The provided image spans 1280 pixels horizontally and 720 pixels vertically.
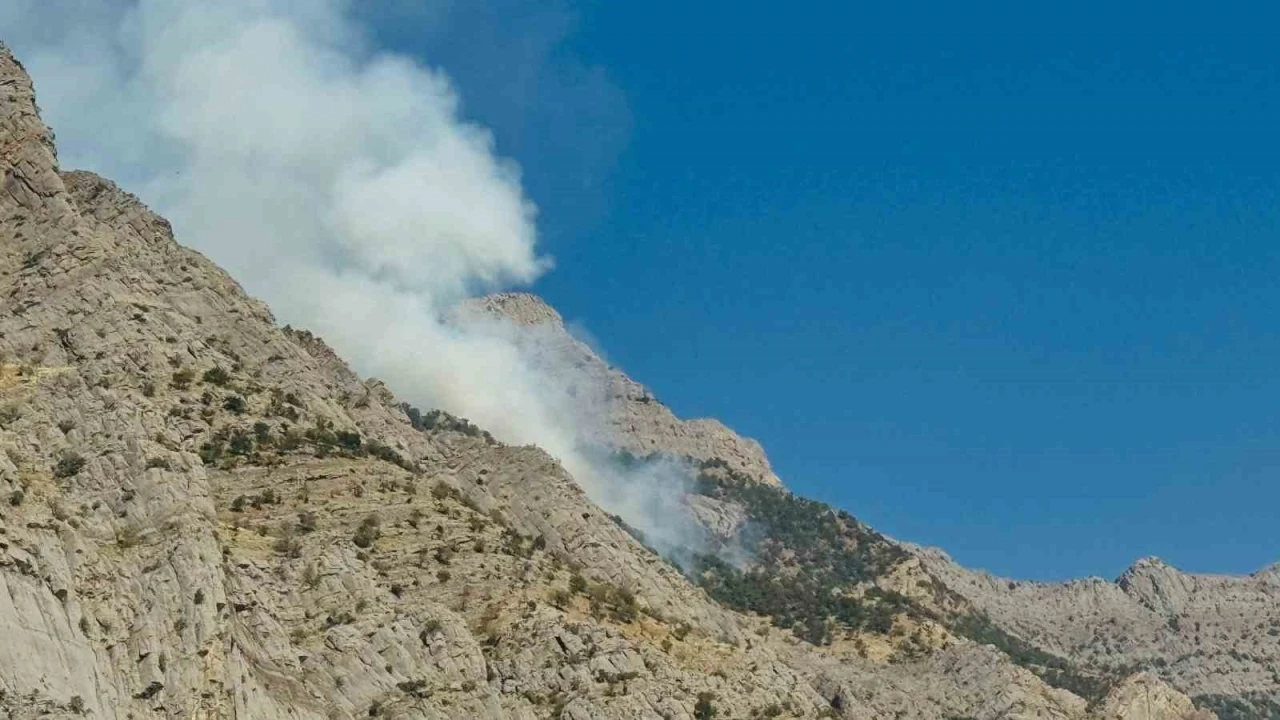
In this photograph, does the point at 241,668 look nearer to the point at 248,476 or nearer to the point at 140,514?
the point at 140,514

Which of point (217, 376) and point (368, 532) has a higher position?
point (217, 376)

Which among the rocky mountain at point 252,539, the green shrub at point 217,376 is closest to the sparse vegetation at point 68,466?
the rocky mountain at point 252,539

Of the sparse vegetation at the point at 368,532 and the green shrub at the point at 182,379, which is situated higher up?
the green shrub at the point at 182,379

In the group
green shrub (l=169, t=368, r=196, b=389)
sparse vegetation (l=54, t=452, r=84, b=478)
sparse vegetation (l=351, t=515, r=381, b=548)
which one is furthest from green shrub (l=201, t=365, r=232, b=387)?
sparse vegetation (l=54, t=452, r=84, b=478)

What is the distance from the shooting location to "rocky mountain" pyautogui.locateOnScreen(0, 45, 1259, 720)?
84000 millimetres

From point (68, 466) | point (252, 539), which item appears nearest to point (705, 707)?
point (252, 539)

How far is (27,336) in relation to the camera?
382 feet

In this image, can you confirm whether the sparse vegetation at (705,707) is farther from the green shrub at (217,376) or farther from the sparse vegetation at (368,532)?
the green shrub at (217,376)

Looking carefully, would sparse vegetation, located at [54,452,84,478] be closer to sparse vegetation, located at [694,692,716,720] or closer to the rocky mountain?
the rocky mountain

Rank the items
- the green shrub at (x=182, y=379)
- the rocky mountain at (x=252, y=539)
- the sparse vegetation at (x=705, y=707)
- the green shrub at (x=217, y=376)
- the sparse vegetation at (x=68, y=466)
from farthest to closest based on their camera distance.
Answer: the green shrub at (x=217, y=376) → the green shrub at (x=182, y=379) → the sparse vegetation at (x=705, y=707) → the sparse vegetation at (x=68, y=466) → the rocky mountain at (x=252, y=539)

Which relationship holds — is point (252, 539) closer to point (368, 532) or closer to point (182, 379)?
point (368, 532)

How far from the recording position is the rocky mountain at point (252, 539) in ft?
276

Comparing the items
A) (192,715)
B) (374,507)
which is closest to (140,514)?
(192,715)

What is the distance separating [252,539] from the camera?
343 ft
